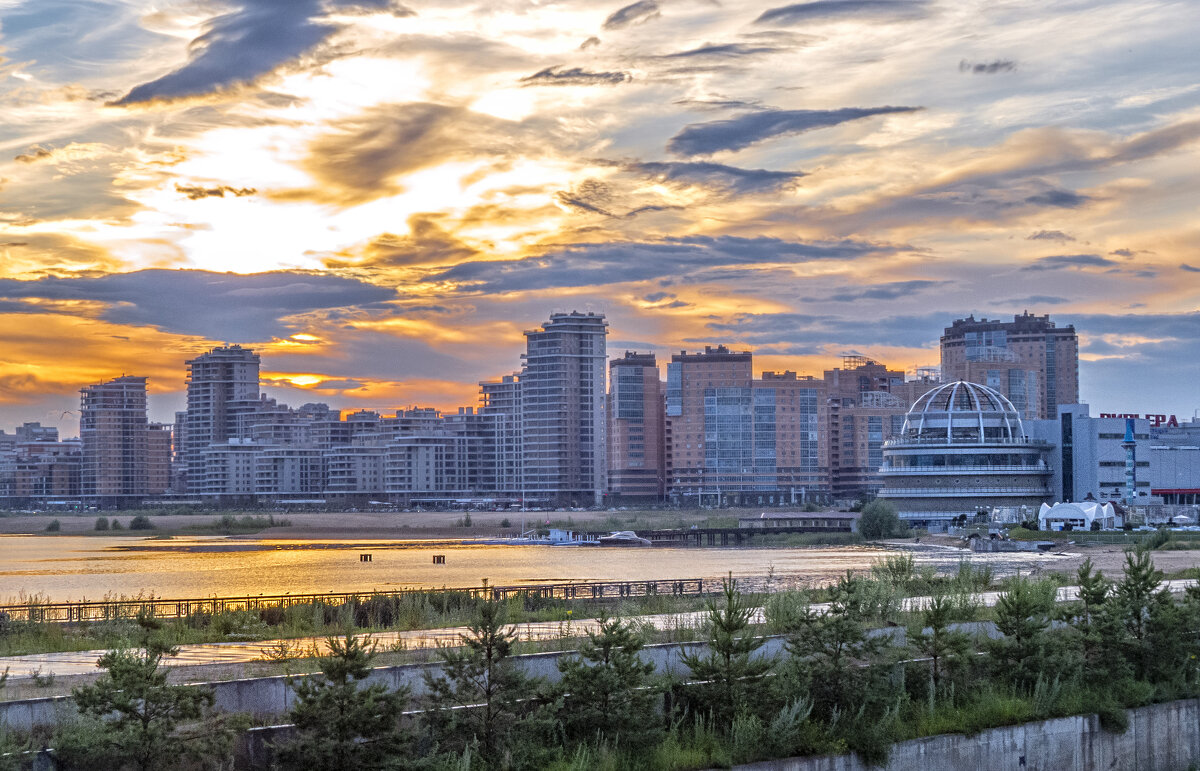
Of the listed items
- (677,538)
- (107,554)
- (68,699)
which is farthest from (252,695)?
(677,538)

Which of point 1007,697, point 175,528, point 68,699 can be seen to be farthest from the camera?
point 175,528

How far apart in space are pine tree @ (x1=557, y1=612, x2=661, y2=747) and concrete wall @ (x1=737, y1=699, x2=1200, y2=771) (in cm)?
188

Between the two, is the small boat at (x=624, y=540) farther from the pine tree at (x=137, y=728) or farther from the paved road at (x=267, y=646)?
the pine tree at (x=137, y=728)

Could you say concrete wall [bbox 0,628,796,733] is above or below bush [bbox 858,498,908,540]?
above

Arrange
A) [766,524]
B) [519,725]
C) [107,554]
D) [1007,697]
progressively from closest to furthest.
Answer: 1. [519,725]
2. [1007,697]
3. [107,554]
4. [766,524]

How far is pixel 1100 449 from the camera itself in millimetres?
140750

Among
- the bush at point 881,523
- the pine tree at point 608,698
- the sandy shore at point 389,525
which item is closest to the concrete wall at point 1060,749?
the pine tree at point 608,698

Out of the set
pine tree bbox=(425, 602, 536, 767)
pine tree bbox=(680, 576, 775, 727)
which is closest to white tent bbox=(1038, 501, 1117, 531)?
pine tree bbox=(680, 576, 775, 727)

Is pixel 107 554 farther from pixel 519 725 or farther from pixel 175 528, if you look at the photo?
pixel 519 725

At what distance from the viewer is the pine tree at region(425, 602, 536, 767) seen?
18.8 m

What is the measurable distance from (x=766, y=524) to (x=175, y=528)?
8116 cm

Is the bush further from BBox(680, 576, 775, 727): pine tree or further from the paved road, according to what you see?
BBox(680, 576, 775, 727): pine tree

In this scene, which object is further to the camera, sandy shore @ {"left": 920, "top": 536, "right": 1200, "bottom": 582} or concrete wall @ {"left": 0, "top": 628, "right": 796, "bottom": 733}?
sandy shore @ {"left": 920, "top": 536, "right": 1200, "bottom": 582}

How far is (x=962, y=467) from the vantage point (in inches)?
5512
